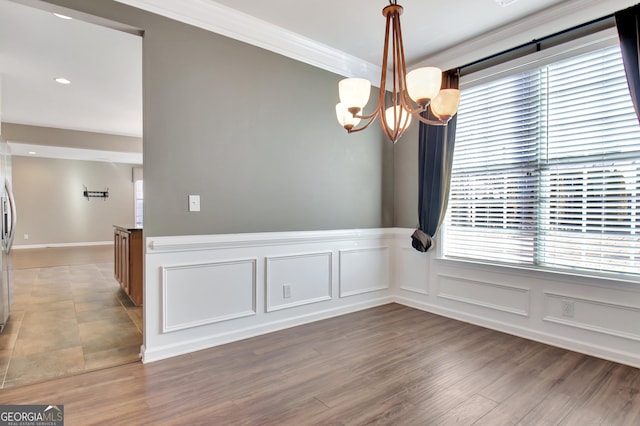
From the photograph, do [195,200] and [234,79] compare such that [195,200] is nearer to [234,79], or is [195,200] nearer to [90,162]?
[234,79]

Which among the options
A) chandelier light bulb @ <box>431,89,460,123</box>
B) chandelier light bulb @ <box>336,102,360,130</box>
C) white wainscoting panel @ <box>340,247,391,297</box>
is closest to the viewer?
chandelier light bulb @ <box>431,89,460,123</box>

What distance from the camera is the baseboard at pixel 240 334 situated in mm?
2600

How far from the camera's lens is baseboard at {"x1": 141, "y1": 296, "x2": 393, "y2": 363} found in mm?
2600

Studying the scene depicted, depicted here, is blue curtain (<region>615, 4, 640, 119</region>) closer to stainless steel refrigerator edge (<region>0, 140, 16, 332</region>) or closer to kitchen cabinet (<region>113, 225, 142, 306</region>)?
kitchen cabinet (<region>113, 225, 142, 306</region>)

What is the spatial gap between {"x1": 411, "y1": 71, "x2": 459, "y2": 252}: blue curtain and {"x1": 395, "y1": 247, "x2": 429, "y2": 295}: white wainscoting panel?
0.73 ft

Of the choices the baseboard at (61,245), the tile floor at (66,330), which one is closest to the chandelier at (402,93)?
the tile floor at (66,330)

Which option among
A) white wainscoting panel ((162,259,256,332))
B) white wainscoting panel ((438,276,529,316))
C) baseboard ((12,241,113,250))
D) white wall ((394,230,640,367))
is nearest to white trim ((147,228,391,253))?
white wainscoting panel ((162,259,256,332))

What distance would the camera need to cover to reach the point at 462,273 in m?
3.57

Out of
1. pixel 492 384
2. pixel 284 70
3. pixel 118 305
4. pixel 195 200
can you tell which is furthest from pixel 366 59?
pixel 118 305

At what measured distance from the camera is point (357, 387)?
7.27 ft

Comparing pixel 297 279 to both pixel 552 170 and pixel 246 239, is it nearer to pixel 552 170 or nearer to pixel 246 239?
pixel 246 239

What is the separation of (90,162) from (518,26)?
1088 cm

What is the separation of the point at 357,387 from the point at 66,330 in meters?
2.84

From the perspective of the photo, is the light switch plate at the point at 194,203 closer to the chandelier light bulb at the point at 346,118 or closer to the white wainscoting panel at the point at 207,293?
the white wainscoting panel at the point at 207,293
